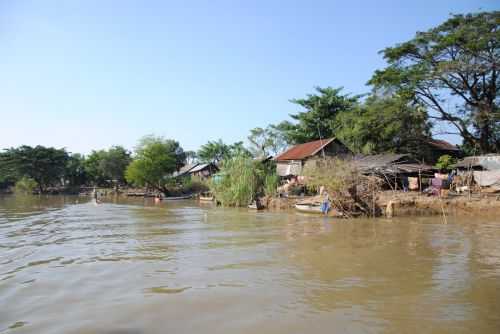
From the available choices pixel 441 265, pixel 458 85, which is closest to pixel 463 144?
pixel 458 85

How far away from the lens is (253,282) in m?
7.60

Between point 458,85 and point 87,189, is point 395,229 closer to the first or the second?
point 458,85

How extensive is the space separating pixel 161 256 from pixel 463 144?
2803cm

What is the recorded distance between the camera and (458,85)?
84.0 ft

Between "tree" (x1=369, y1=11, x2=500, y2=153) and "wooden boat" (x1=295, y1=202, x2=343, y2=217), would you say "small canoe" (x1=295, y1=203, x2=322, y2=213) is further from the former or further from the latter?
"tree" (x1=369, y1=11, x2=500, y2=153)

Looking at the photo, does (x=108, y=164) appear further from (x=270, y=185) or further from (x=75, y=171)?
(x=270, y=185)

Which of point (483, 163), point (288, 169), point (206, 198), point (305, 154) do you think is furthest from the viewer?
point (206, 198)

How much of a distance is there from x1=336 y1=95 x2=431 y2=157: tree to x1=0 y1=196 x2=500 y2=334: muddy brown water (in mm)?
13460

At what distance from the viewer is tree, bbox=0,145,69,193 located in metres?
51.9

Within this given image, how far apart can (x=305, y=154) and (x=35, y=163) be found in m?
40.9

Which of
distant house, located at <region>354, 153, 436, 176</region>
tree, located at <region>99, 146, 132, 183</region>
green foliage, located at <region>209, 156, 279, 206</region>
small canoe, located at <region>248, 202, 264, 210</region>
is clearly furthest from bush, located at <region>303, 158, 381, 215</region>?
tree, located at <region>99, 146, 132, 183</region>

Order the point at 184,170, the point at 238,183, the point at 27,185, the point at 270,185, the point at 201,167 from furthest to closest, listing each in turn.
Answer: the point at 27,185
the point at 184,170
the point at 201,167
the point at 238,183
the point at 270,185

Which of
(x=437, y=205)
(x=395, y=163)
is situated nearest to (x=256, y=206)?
(x=395, y=163)

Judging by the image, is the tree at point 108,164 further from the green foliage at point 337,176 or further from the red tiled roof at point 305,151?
the green foliage at point 337,176
